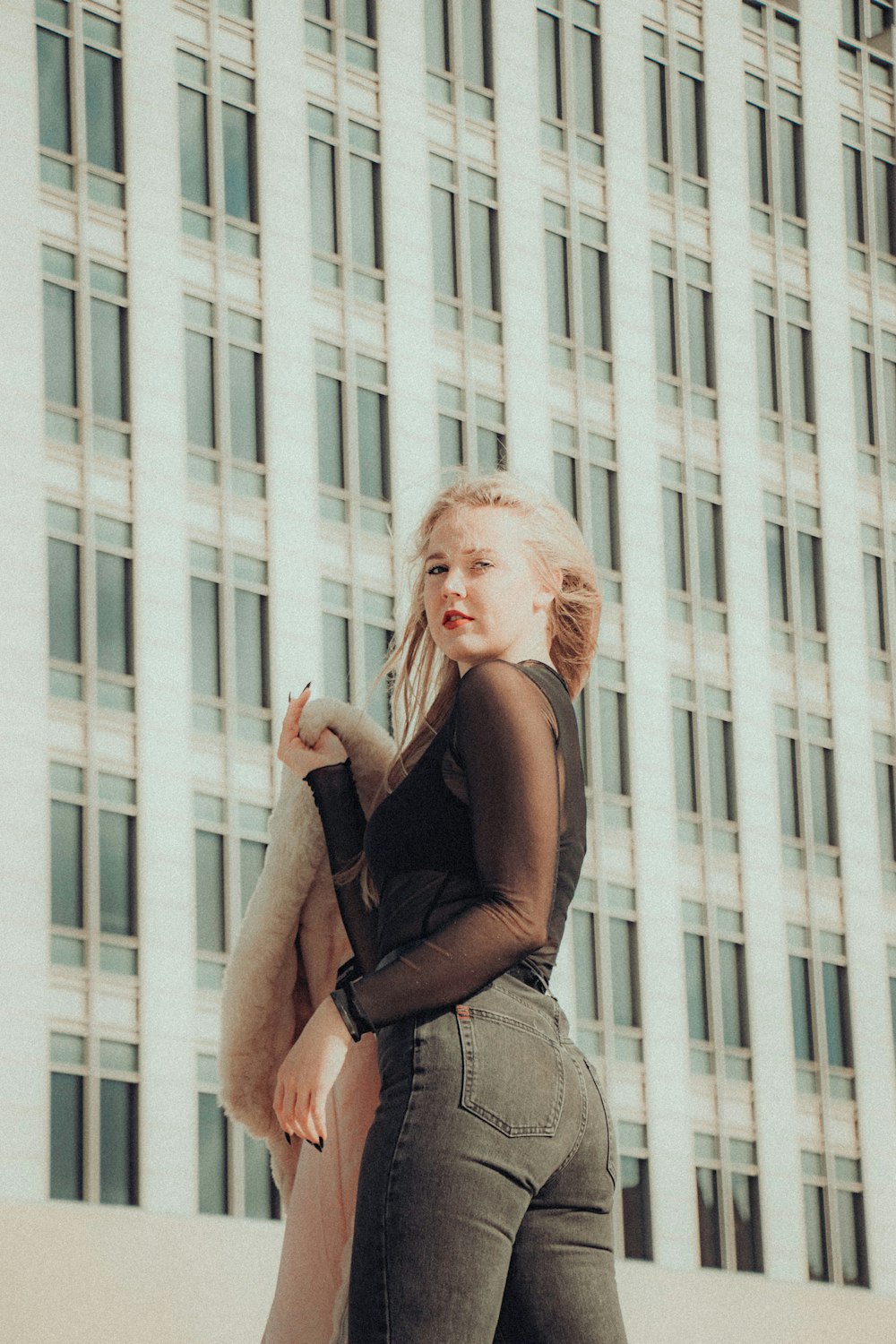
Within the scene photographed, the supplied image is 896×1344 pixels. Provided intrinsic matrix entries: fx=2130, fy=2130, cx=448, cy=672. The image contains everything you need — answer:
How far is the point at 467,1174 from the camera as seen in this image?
3.02 m

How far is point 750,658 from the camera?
36406 mm

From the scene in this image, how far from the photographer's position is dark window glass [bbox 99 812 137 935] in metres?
27.6

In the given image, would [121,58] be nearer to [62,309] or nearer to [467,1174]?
[62,309]

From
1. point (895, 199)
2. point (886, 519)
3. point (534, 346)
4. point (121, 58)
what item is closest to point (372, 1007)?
point (121, 58)

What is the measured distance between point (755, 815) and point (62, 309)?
14196mm

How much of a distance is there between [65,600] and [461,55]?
489 inches

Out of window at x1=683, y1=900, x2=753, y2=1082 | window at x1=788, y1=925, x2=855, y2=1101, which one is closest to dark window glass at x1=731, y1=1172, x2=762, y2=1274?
window at x1=683, y1=900, x2=753, y2=1082

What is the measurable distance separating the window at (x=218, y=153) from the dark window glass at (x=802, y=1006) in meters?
14.6

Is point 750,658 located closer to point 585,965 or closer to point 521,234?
point 585,965

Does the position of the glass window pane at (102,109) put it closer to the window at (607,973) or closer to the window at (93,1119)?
the window at (93,1119)

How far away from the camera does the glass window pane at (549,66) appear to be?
36031 mm

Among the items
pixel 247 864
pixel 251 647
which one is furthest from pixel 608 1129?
pixel 251 647

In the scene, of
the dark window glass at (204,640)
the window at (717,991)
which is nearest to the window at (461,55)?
the dark window glass at (204,640)

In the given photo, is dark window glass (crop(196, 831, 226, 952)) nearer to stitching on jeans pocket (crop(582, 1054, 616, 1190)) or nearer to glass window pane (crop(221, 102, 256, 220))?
glass window pane (crop(221, 102, 256, 220))
